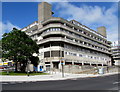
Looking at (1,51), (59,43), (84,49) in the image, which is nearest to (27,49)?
(1,51)

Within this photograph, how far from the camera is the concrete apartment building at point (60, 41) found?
2120 inches

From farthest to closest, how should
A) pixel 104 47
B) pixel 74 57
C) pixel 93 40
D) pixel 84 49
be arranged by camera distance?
pixel 104 47 < pixel 93 40 < pixel 84 49 < pixel 74 57

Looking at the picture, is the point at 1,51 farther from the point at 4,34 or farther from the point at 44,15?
the point at 44,15

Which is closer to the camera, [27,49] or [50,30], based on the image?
[27,49]

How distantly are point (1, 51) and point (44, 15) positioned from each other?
29.9m

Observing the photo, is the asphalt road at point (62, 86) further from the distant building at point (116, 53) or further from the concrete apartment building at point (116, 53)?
the concrete apartment building at point (116, 53)

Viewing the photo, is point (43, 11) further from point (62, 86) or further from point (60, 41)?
point (62, 86)

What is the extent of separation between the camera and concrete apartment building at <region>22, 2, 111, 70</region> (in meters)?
53.8

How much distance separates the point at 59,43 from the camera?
181ft

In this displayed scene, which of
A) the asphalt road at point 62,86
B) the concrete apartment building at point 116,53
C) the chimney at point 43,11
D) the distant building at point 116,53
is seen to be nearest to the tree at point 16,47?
the asphalt road at point 62,86

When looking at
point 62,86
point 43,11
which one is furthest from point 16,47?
point 43,11

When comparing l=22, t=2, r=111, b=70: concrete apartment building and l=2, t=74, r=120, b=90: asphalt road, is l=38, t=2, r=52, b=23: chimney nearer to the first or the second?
l=22, t=2, r=111, b=70: concrete apartment building

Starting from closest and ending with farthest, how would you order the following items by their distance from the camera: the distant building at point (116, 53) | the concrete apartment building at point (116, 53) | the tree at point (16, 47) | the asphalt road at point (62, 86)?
the asphalt road at point (62, 86) < the tree at point (16, 47) < the distant building at point (116, 53) < the concrete apartment building at point (116, 53)

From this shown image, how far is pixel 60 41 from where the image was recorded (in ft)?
179
